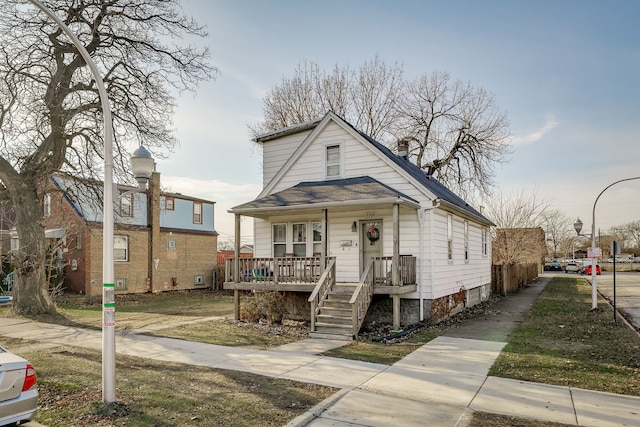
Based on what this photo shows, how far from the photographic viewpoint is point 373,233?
14.4 meters

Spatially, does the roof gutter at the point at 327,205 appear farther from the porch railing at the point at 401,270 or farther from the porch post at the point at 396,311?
the porch post at the point at 396,311

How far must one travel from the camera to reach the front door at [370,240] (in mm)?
14406

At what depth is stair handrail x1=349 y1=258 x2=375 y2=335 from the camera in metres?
11.5

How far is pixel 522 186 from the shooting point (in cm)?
3688

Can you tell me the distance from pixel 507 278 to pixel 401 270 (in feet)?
56.8

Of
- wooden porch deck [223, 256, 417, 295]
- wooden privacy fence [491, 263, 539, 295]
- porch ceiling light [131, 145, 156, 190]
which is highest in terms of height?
porch ceiling light [131, 145, 156, 190]

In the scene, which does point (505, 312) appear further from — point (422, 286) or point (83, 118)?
point (83, 118)

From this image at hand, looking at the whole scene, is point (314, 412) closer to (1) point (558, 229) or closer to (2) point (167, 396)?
(2) point (167, 396)

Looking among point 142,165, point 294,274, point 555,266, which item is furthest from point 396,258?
point 555,266

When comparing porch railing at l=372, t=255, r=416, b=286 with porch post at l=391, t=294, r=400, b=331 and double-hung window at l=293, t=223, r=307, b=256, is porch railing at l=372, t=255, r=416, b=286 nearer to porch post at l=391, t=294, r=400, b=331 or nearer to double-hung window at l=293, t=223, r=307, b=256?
porch post at l=391, t=294, r=400, b=331

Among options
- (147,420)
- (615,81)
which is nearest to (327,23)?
(615,81)

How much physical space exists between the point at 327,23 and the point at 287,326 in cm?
990

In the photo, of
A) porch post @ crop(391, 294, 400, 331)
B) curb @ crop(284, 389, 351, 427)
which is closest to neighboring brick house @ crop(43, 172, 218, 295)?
porch post @ crop(391, 294, 400, 331)

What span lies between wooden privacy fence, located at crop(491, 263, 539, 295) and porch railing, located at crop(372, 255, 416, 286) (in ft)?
46.0
